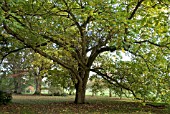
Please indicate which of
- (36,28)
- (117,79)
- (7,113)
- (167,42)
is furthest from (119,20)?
(117,79)

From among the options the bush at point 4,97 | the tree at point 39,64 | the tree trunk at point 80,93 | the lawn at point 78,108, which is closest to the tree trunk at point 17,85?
the tree at point 39,64

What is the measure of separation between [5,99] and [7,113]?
4170 mm

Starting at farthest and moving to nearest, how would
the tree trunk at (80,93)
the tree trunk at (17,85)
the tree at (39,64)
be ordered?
the tree trunk at (17,85) → the tree at (39,64) → the tree trunk at (80,93)

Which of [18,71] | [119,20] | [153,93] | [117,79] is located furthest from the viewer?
[18,71]

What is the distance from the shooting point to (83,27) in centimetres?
1179

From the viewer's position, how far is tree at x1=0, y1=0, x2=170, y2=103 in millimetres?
6942

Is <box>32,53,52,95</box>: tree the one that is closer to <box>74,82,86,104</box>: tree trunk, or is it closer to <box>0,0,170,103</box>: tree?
<box>74,82,86,104</box>: tree trunk

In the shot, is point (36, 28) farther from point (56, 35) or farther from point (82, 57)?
point (82, 57)

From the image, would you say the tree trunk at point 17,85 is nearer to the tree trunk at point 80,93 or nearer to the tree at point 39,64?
the tree at point 39,64

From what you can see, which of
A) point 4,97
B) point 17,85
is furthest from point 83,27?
Result: point 17,85

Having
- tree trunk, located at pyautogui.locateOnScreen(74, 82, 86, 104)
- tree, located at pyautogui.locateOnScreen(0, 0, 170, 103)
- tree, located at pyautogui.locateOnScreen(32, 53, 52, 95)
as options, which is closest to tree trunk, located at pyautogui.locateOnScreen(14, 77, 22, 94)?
tree, located at pyautogui.locateOnScreen(32, 53, 52, 95)

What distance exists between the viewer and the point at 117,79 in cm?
1322

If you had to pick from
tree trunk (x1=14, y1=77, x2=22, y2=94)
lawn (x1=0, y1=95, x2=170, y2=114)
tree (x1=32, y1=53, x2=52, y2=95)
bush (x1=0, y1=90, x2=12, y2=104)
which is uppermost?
tree (x1=32, y1=53, x2=52, y2=95)

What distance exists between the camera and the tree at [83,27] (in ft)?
22.8
